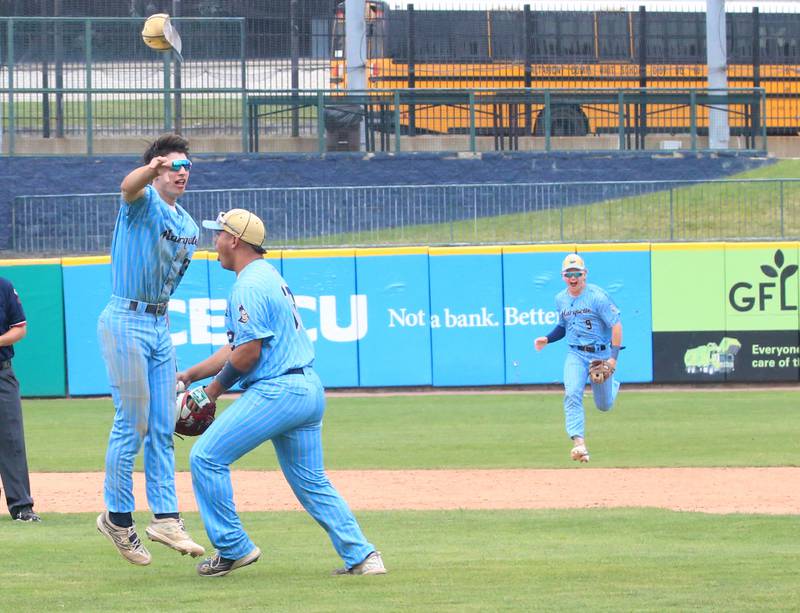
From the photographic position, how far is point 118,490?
22.0ft

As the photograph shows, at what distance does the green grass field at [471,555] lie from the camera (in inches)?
231

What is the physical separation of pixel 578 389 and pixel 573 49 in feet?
61.4

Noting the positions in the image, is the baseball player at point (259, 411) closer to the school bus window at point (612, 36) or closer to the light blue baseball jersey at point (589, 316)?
the light blue baseball jersey at point (589, 316)

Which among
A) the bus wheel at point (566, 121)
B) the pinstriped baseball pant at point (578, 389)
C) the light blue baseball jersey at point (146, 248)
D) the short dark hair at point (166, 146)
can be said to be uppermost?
the bus wheel at point (566, 121)

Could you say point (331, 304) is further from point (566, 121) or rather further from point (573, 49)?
point (573, 49)

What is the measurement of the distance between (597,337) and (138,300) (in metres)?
6.94

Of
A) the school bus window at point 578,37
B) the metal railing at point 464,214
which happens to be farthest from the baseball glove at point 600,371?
the school bus window at point 578,37

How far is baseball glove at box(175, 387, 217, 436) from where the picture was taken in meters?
6.61

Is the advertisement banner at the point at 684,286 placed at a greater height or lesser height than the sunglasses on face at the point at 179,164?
lesser

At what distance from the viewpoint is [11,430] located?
30.1 feet

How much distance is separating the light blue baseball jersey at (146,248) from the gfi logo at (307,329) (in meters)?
12.7

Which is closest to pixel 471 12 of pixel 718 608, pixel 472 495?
pixel 472 495

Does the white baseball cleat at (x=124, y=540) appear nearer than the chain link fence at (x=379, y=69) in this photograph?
Yes

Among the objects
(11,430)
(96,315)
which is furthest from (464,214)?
(11,430)
